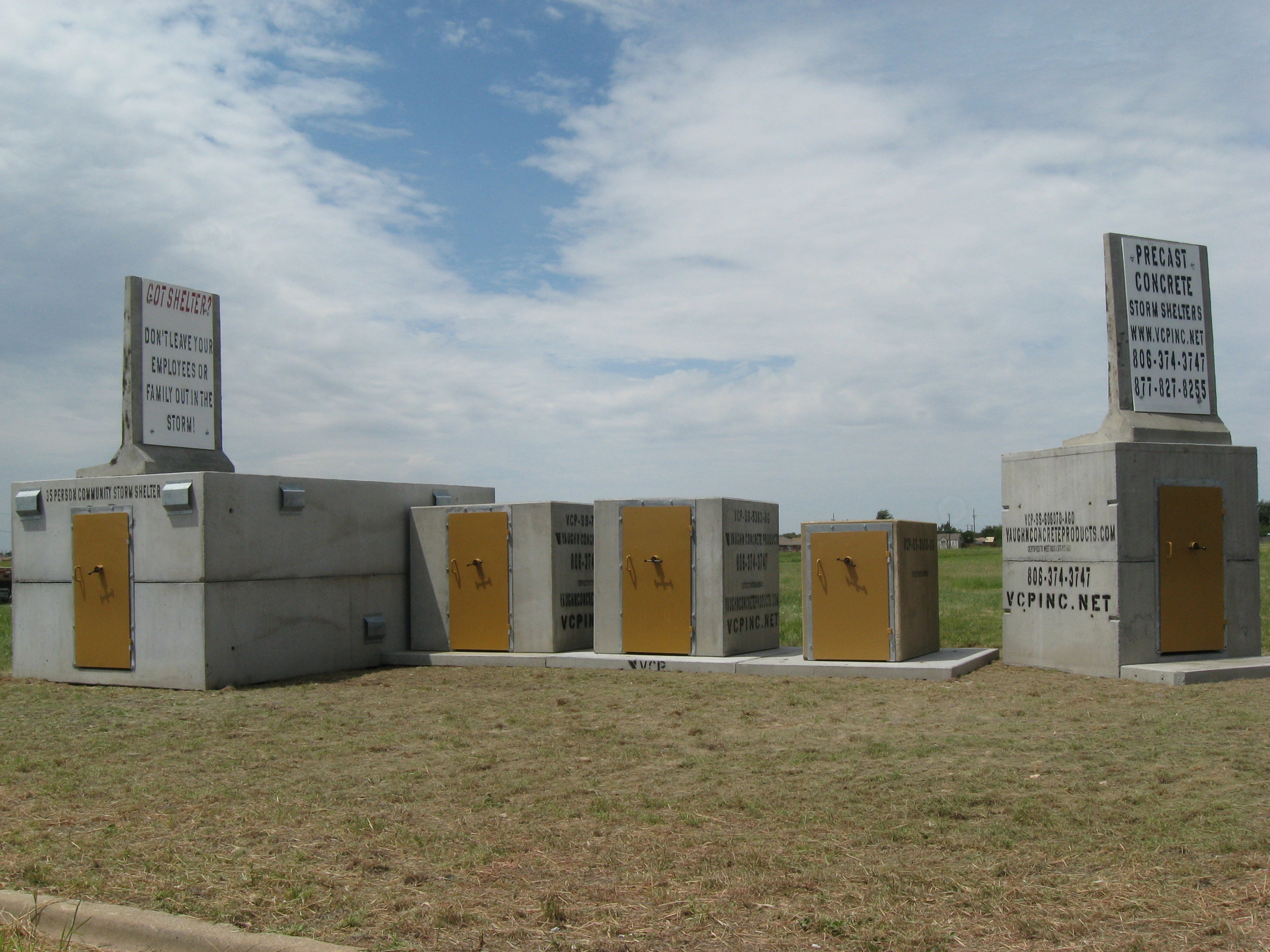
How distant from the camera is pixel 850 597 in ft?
38.9

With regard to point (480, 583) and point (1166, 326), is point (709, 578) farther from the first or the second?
point (1166, 326)

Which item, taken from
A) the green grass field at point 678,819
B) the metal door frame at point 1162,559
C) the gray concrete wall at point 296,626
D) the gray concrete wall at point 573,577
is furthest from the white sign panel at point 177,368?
the metal door frame at point 1162,559

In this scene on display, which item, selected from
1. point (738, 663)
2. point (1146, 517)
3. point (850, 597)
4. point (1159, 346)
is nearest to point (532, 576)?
point (738, 663)

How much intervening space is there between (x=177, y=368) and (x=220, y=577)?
304 cm

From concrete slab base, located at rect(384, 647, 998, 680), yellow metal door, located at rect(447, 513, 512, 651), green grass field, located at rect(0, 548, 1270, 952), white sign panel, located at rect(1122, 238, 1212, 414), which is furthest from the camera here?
yellow metal door, located at rect(447, 513, 512, 651)

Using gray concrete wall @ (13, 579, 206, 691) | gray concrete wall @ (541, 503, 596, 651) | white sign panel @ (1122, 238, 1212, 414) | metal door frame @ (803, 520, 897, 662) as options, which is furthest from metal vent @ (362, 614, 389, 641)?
white sign panel @ (1122, 238, 1212, 414)

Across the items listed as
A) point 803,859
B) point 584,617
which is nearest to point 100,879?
point 803,859

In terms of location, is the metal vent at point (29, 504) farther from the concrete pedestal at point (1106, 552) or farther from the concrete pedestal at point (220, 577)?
the concrete pedestal at point (1106, 552)

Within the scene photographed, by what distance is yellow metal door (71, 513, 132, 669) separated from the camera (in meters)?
12.3

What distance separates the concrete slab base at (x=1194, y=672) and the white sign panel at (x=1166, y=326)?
2799mm

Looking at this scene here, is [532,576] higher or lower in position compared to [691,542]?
lower

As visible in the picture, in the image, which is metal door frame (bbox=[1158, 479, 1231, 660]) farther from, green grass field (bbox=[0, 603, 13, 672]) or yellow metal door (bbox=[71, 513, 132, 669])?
green grass field (bbox=[0, 603, 13, 672])

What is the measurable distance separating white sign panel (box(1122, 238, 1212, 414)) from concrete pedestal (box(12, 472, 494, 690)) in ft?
30.3

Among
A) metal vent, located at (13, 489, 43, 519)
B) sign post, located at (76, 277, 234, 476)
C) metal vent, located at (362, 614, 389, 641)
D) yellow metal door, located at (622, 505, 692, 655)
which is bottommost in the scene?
metal vent, located at (362, 614, 389, 641)
